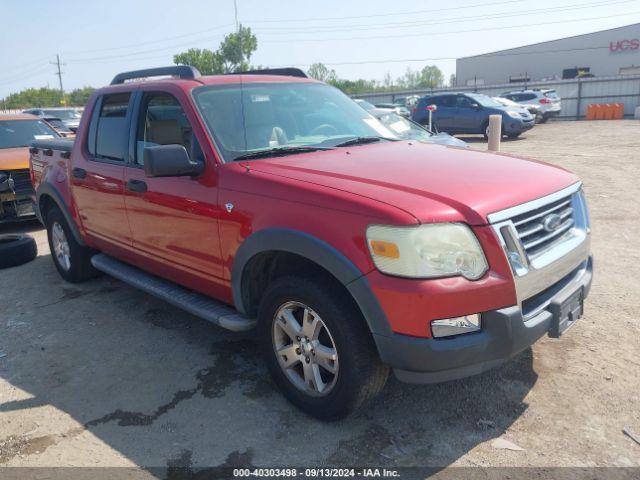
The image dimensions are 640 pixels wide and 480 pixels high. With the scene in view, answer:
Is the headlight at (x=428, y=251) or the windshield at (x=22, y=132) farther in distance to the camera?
the windshield at (x=22, y=132)

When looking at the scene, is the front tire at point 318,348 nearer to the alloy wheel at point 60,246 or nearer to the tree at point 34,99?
the alloy wheel at point 60,246

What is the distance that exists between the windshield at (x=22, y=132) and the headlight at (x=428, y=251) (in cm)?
839

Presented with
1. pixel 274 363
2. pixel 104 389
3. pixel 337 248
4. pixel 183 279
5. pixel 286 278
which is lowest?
pixel 104 389

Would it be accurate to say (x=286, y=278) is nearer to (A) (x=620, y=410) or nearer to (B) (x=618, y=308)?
(A) (x=620, y=410)

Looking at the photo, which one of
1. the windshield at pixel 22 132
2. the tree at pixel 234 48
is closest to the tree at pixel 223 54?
the tree at pixel 234 48

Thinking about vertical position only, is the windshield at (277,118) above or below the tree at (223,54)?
below

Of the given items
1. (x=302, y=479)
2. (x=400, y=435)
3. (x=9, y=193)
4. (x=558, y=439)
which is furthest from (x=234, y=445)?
(x=9, y=193)

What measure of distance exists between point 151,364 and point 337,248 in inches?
77.7

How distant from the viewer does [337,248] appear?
270 cm

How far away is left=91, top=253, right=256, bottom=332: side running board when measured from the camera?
11.1 feet

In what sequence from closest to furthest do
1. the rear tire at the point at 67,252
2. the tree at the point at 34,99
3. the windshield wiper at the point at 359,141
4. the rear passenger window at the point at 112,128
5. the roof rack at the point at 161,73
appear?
the windshield wiper at the point at 359,141 → the roof rack at the point at 161,73 → the rear passenger window at the point at 112,128 → the rear tire at the point at 67,252 → the tree at the point at 34,99

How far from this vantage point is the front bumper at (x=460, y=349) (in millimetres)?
2531

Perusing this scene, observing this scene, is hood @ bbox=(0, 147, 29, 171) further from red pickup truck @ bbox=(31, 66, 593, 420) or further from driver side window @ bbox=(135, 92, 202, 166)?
driver side window @ bbox=(135, 92, 202, 166)

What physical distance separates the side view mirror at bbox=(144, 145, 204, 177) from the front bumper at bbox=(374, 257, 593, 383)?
61.7 inches
